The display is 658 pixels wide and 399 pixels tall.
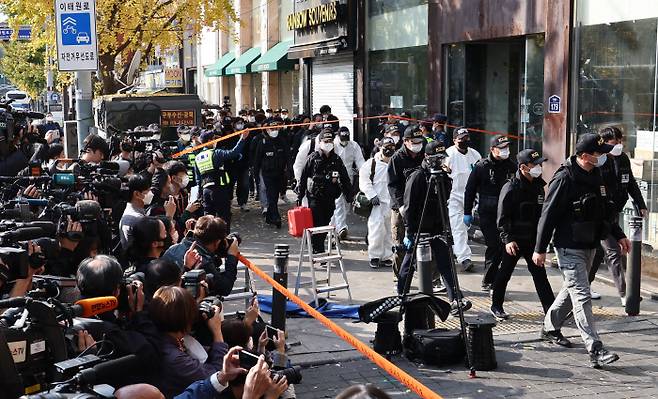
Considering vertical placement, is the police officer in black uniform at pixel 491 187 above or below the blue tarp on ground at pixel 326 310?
above

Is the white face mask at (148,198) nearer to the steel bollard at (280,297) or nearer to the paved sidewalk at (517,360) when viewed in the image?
the steel bollard at (280,297)

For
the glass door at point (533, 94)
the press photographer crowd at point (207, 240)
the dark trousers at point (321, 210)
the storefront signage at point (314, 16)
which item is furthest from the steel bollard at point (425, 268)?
the storefront signage at point (314, 16)

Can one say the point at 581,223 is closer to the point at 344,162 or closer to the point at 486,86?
the point at 344,162

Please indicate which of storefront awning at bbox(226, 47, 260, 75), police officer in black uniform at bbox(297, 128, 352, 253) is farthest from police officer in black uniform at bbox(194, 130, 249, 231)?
storefront awning at bbox(226, 47, 260, 75)

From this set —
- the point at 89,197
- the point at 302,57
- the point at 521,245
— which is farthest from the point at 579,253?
the point at 302,57

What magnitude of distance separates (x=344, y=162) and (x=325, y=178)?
1911mm

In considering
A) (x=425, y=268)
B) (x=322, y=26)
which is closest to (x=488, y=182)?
(x=425, y=268)

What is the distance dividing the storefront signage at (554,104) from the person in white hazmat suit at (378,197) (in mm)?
2383

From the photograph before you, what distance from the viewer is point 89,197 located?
25.3ft

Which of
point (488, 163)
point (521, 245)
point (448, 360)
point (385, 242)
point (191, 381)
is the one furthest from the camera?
point (385, 242)

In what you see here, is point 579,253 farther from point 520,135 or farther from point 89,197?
point 520,135

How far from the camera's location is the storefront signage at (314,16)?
66.8 ft

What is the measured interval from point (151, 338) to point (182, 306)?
22 centimetres

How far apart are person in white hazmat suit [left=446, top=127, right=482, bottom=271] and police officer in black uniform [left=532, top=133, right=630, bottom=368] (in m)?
3.49
